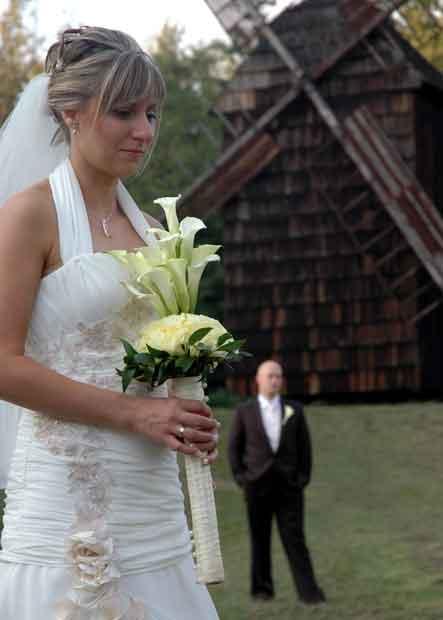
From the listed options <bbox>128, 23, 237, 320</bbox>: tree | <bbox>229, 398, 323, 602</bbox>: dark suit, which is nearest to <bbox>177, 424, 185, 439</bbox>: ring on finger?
<bbox>229, 398, 323, 602</bbox>: dark suit

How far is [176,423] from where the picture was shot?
3162 millimetres

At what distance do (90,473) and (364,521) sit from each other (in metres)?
14.0

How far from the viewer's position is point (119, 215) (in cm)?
355

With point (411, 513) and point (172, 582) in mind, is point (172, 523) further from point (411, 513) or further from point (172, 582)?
point (411, 513)

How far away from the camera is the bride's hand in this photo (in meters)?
3.16

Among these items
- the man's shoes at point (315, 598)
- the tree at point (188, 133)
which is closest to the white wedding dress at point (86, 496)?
the man's shoes at point (315, 598)

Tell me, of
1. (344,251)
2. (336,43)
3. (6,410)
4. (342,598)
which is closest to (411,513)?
(342,598)

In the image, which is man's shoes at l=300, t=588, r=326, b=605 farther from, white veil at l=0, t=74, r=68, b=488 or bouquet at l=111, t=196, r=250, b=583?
bouquet at l=111, t=196, r=250, b=583

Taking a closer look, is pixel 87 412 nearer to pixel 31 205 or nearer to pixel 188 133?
pixel 31 205

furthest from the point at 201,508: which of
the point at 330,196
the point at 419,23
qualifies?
the point at 419,23

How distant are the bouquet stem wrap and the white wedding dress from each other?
75mm

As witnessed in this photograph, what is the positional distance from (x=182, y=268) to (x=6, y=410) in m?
0.60

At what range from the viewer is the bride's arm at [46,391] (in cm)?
317

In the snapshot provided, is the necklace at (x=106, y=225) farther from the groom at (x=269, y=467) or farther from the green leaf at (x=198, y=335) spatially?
the groom at (x=269, y=467)
